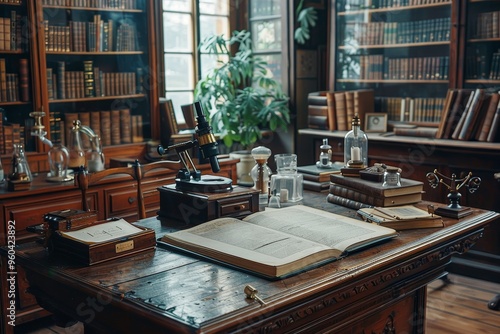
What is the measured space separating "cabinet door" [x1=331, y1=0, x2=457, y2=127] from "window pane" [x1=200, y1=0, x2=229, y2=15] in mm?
996

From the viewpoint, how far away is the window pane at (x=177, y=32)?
5.12 metres

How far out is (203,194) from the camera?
2.31 meters

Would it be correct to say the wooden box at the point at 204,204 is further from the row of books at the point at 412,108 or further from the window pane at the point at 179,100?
the window pane at the point at 179,100

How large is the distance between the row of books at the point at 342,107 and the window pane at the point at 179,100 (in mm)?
1106

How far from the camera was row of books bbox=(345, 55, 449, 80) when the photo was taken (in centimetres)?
464

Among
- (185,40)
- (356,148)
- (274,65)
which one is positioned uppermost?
(185,40)

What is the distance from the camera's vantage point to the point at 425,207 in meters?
2.53

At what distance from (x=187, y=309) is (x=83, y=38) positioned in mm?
3185

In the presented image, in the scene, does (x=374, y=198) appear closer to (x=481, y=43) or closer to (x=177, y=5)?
(x=481, y=43)

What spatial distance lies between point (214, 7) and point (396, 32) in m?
1.59

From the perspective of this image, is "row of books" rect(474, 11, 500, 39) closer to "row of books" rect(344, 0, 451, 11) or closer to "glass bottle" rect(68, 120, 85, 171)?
"row of books" rect(344, 0, 451, 11)

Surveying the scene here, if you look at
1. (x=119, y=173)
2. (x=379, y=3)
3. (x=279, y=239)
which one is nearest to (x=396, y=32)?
(x=379, y=3)

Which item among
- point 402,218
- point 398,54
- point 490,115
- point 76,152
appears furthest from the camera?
point 398,54

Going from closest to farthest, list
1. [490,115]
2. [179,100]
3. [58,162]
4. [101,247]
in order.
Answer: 1. [101,247]
2. [58,162]
3. [490,115]
4. [179,100]
